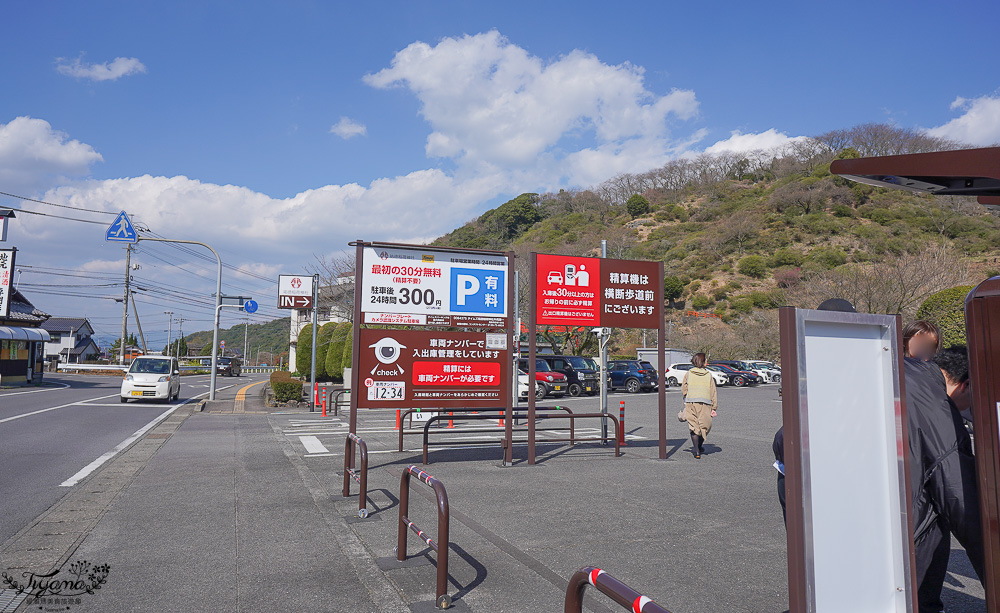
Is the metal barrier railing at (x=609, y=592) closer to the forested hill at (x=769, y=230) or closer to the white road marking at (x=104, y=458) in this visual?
the white road marking at (x=104, y=458)

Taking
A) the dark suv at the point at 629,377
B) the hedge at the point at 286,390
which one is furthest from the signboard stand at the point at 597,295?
the dark suv at the point at 629,377

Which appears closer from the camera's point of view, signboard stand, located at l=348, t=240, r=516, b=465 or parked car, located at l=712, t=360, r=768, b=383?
signboard stand, located at l=348, t=240, r=516, b=465

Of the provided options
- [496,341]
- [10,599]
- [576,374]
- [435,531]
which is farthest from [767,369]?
[10,599]

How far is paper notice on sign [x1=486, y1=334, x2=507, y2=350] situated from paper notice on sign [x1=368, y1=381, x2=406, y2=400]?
55.9 inches

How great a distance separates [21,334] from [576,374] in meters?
26.9

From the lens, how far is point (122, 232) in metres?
22.4

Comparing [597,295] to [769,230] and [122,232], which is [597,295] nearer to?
[122,232]

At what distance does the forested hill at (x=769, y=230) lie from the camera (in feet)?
94.5

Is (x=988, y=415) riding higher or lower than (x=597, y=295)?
lower

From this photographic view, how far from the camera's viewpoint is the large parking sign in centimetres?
874

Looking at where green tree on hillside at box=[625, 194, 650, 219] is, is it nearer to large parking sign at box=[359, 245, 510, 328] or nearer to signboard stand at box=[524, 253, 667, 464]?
signboard stand at box=[524, 253, 667, 464]

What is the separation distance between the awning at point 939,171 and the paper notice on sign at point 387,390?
6.79 m

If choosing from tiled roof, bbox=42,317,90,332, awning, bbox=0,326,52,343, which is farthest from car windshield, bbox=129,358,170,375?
tiled roof, bbox=42,317,90,332

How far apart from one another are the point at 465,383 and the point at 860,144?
247 feet
